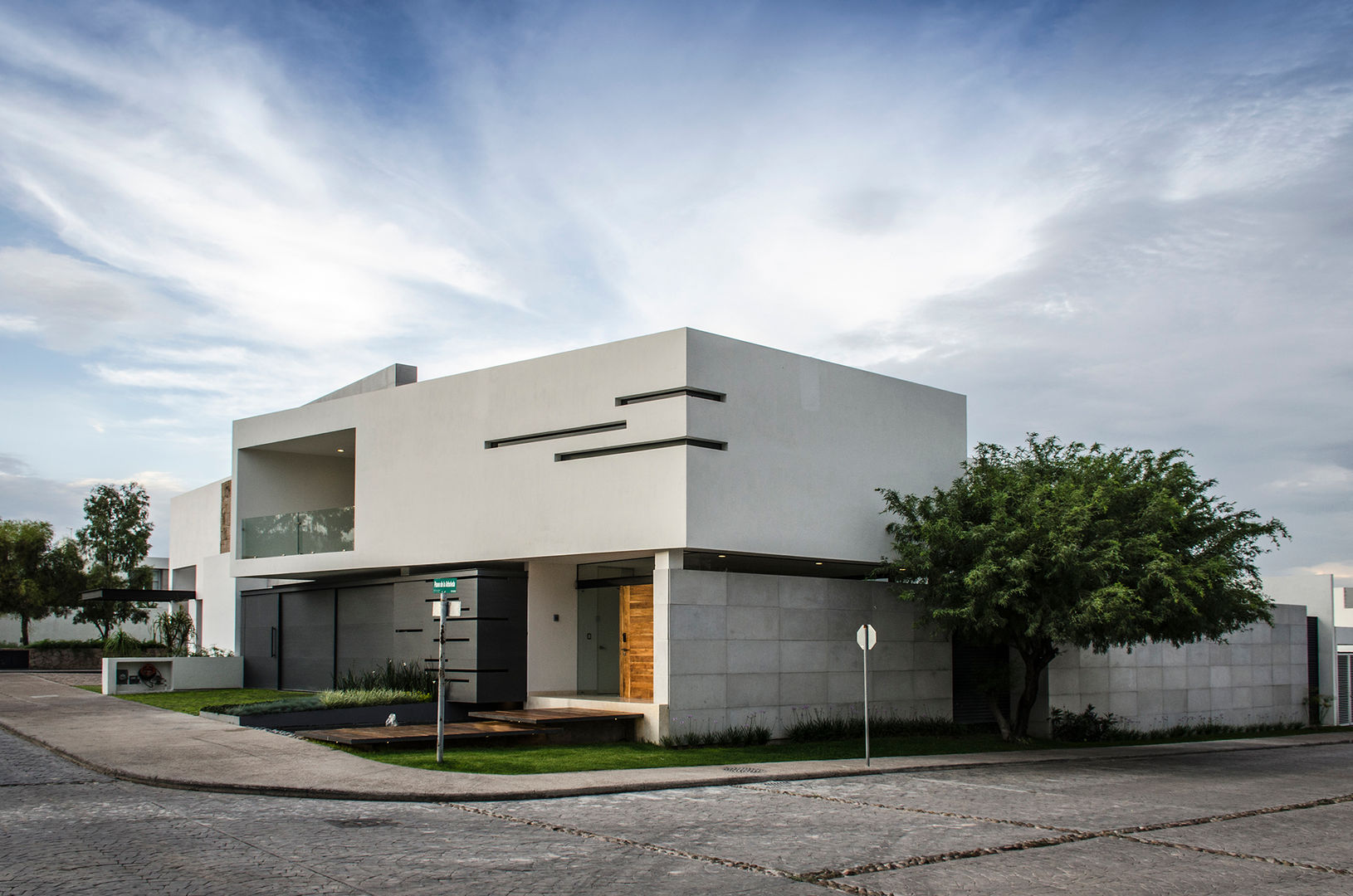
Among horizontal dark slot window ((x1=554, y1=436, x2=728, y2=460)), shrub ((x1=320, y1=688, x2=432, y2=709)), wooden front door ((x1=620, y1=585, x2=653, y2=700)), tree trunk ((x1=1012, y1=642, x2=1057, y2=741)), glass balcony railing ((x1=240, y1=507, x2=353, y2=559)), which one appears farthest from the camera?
glass balcony railing ((x1=240, y1=507, x2=353, y2=559))

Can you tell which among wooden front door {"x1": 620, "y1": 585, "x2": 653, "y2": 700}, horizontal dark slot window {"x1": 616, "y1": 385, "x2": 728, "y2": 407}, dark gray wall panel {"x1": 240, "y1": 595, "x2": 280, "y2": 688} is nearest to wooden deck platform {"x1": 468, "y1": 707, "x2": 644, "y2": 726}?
wooden front door {"x1": 620, "y1": 585, "x2": 653, "y2": 700}

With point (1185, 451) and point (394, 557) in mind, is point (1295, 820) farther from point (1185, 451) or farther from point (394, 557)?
point (394, 557)

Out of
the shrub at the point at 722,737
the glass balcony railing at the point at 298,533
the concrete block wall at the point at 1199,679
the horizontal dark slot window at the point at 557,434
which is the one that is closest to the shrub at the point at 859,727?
the shrub at the point at 722,737

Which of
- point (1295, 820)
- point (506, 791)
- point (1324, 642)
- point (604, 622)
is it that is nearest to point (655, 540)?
point (604, 622)

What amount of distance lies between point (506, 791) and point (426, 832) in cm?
285

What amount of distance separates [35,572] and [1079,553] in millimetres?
54484

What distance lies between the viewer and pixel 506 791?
49.1ft

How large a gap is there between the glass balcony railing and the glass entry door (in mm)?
7176

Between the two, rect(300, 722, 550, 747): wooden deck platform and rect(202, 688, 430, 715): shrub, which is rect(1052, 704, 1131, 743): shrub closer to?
rect(300, 722, 550, 747): wooden deck platform

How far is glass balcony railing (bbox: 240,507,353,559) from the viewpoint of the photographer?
96.0 ft

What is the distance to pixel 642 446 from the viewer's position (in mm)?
22938

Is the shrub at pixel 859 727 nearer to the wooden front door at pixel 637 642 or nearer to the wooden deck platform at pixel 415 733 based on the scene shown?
the wooden front door at pixel 637 642

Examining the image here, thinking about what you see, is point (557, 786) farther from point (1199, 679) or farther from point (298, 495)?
point (1199, 679)

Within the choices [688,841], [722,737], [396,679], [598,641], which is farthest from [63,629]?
[688,841]
